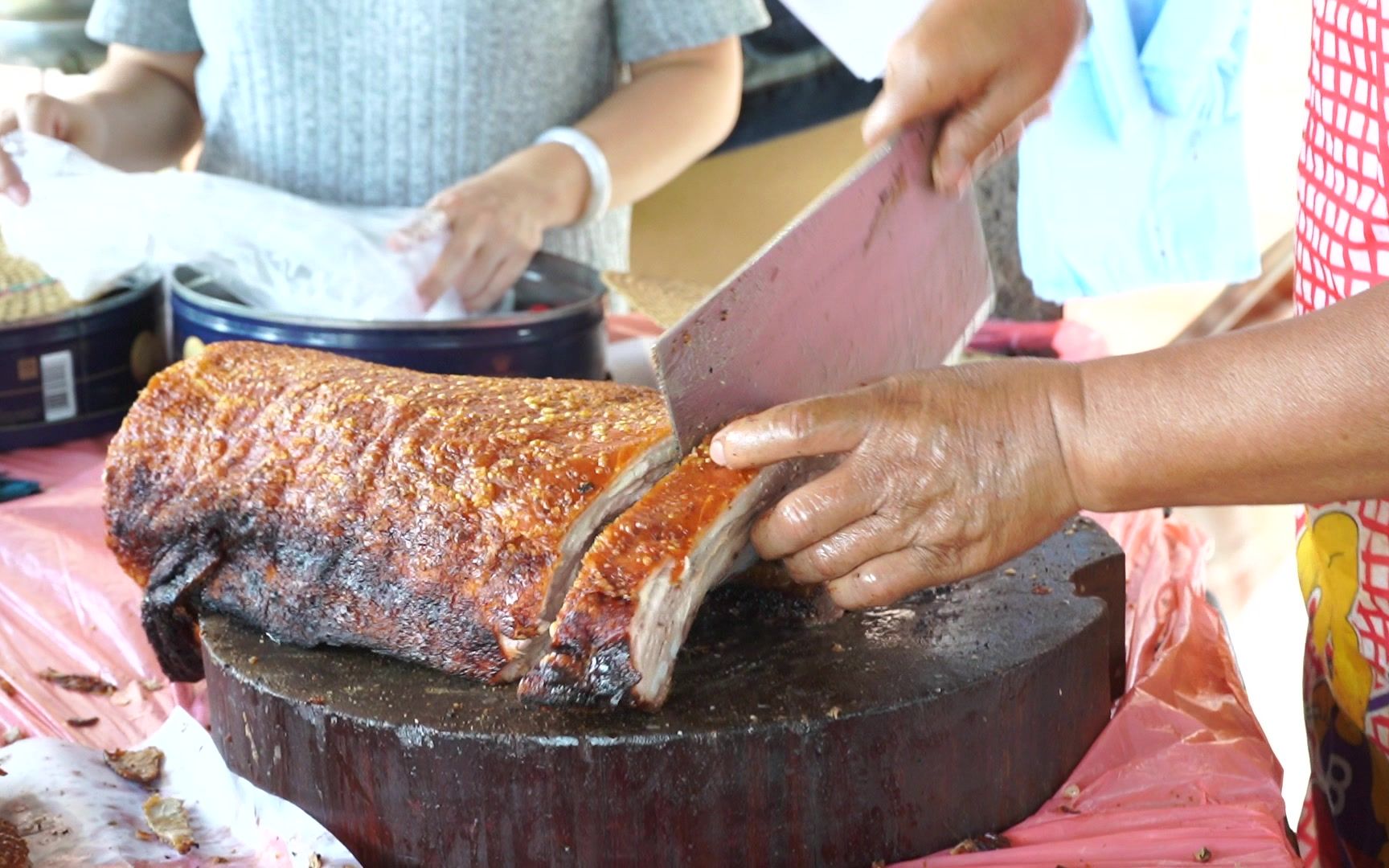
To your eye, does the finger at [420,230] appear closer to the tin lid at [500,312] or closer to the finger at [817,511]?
the tin lid at [500,312]

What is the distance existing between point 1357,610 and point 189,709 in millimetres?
1445

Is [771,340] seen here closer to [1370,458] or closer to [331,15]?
[1370,458]

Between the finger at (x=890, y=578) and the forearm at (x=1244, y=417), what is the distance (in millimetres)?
162

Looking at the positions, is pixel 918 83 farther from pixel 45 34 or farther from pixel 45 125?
pixel 45 34

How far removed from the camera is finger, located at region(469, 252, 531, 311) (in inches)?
96.7

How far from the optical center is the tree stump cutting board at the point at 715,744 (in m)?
1.27

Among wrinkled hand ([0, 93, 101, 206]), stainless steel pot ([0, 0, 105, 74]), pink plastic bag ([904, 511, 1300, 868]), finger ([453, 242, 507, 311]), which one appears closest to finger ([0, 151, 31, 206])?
wrinkled hand ([0, 93, 101, 206])

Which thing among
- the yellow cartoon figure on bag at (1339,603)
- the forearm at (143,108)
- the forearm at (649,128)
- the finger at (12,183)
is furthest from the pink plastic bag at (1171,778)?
the forearm at (143,108)

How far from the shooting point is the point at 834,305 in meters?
1.42

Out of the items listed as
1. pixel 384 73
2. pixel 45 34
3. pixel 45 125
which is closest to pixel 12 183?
pixel 45 125

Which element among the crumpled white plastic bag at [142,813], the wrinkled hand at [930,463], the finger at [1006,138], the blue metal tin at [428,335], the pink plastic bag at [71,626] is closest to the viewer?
the wrinkled hand at [930,463]

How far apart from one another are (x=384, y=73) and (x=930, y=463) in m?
1.87

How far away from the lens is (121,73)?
286 cm

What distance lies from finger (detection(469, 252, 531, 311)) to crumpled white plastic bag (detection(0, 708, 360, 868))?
1083 millimetres
